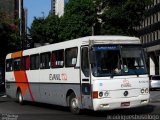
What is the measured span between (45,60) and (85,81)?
4540mm

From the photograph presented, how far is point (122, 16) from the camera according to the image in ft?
163

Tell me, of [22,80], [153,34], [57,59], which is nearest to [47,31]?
[153,34]

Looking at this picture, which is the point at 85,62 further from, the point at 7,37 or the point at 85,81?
the point at 7,37

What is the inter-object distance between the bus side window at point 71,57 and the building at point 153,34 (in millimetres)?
53642

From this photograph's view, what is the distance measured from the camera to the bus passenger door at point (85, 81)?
17.6m

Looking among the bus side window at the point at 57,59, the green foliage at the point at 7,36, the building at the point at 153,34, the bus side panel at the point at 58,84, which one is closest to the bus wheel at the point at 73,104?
the bus side panel at the point at 58,84

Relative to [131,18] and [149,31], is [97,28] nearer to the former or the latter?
[131,18]

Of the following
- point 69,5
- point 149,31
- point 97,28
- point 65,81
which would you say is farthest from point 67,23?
point 65,81

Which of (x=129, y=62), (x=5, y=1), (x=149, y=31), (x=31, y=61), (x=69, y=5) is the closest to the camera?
(x=129, y=62)

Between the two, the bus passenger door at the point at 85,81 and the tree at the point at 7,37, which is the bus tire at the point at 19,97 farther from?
the tree at the point at 7,37

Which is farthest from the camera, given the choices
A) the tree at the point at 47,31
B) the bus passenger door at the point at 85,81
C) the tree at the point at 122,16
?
the tree at the point at 47,31

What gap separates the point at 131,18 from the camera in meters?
50.1

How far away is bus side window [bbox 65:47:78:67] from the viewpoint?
18.9 meters

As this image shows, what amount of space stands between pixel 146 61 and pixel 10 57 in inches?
450
